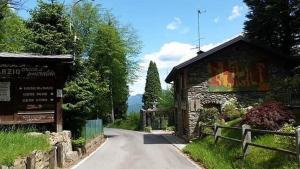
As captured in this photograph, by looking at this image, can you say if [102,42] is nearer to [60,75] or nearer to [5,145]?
[60,75]

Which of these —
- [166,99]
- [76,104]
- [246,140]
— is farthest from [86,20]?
[246,140]

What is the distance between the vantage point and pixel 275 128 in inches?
734

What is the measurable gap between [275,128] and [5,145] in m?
10.4

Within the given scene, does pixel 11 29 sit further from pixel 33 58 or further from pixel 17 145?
pixel 17 145

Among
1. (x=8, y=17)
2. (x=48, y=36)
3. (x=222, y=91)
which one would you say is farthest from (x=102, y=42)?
(x=48, y=36)

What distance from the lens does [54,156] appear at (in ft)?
54.7

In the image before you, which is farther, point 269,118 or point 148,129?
point 148,129

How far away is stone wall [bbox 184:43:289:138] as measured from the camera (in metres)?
34.6

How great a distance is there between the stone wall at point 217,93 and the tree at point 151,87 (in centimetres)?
4445

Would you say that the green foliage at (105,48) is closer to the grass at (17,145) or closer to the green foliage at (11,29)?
the green foliage at (11,29)

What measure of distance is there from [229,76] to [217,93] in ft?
5.13

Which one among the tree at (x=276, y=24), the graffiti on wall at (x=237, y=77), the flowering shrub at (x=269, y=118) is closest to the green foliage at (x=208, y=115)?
the graffiti on wall at (x=237, y=77)

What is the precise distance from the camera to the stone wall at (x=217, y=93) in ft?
113

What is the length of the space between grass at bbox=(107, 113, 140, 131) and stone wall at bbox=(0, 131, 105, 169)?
41.6m
